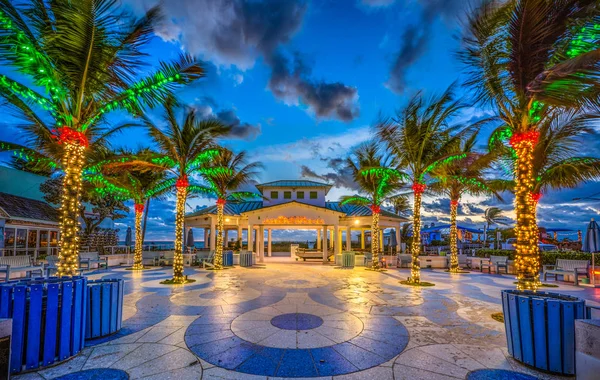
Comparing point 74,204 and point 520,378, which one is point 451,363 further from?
point 74,204

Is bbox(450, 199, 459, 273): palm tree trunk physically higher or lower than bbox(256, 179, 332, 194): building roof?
lower

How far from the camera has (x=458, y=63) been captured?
820cm

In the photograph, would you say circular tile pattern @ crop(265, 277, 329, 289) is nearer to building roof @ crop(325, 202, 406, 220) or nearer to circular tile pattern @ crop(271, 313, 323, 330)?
circular tile pattern @ crop(271, 313, 323, 330)

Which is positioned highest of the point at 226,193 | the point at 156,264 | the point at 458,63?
the point at 458,63

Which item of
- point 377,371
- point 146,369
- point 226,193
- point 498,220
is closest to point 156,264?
point 226,193

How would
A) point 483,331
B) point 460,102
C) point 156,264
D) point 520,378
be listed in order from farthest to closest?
point 156,264 < point 460,102 < point 483,331 < point 520,378

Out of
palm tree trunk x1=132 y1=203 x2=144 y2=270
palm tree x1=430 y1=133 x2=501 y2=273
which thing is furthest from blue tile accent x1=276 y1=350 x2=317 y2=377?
palm tree trunk x1=132 y1=203 x2=144 y2=270

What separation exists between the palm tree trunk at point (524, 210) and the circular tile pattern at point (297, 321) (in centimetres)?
525

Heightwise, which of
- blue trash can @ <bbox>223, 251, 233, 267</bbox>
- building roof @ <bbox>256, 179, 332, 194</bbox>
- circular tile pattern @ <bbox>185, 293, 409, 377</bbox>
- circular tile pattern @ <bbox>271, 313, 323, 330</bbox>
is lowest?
blue trash can @ <bbox>223, 251, 233, 267</bbox>

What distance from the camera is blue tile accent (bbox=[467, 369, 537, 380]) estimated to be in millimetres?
4039

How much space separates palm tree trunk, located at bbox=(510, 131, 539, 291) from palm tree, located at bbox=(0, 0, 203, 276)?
9.66 m

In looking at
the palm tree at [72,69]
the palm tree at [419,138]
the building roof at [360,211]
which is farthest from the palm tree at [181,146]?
the building roof at [360,211]

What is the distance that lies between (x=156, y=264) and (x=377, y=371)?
19.0m

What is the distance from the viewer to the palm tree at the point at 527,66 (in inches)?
201
